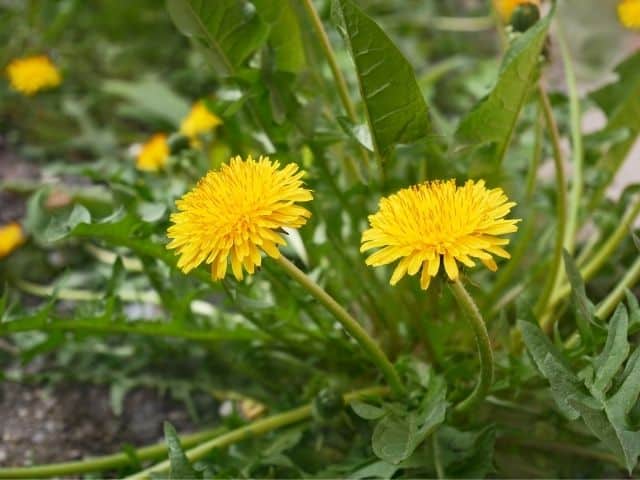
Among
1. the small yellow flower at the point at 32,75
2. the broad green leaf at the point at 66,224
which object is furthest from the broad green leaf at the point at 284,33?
the small yellow flower at the point at 32,75

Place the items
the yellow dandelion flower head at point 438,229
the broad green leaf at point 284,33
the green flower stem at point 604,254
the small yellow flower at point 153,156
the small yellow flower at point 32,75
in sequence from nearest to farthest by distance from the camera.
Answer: the yellow dandelion flower head at point 438,229, the broad green leaf at point 284,33, the green flower stem at point 604,254, the small yellow flower at point 153,156, the small yellow flower at point 32,75

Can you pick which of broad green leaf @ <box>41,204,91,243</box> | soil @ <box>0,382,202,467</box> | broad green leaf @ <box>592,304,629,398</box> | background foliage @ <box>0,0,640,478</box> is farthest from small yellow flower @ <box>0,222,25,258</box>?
broad green leaf @ <box>592,304,629,398</box>

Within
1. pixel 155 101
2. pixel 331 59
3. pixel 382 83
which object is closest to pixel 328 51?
pixel 331 59

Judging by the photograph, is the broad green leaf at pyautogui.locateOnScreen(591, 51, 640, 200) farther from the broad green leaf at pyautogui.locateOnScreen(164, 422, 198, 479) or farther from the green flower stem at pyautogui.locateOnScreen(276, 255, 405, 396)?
the broad green leaf at pyautogui.locateOnScreen(164, 422, 198, 479)

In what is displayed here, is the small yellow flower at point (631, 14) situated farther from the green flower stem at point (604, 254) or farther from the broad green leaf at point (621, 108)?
the green flower stem at point (604, 254)

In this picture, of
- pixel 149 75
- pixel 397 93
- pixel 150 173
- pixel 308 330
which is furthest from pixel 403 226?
pixel 149 75

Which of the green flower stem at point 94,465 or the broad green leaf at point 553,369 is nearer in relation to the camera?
the broad green leaf at point 553,369

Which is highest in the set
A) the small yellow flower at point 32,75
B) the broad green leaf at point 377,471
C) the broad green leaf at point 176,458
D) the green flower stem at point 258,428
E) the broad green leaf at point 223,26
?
the broad green leaf at point 223,26
